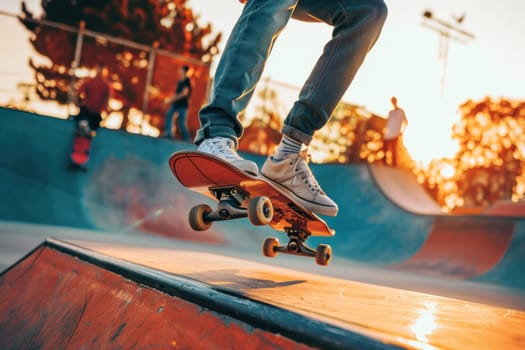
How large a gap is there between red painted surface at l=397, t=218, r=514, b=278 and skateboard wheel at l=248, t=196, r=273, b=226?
5.11 meters

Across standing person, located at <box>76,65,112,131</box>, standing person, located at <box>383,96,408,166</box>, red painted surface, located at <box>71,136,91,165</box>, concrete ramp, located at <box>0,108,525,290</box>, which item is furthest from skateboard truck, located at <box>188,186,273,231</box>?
standing person, located at <box>383,96,408,166</box>

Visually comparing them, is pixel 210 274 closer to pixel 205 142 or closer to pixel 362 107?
pixel 205 142

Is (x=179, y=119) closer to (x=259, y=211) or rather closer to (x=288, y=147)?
(x=288, y=147)

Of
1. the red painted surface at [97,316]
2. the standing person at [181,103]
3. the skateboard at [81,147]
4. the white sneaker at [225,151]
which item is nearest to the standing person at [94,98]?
the skateboard at [81,147]

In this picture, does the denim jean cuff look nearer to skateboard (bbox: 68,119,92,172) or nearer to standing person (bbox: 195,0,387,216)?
standing person (bbox: 195,0,387,216)

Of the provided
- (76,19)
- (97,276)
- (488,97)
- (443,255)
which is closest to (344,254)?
(443,255)

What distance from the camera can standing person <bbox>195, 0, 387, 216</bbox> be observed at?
82.5 inches

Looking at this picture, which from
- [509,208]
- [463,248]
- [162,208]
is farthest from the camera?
[509,208]

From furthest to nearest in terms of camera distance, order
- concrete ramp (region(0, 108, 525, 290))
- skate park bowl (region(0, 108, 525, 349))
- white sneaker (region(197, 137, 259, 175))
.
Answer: concrete ramp (region(0, 108, 525, 290)) < white sneaker (region(197, 137, 259, 175)) < skate park bowl (region(0, 108, 525, 349))

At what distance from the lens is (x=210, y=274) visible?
1810 mm

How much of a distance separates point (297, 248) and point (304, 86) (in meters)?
1.03

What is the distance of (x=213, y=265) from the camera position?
7.63ft

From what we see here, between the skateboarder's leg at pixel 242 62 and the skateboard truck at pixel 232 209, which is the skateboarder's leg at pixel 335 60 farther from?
the skateboard truck at pixel 232 209

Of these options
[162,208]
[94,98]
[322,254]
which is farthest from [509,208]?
[94,98]
